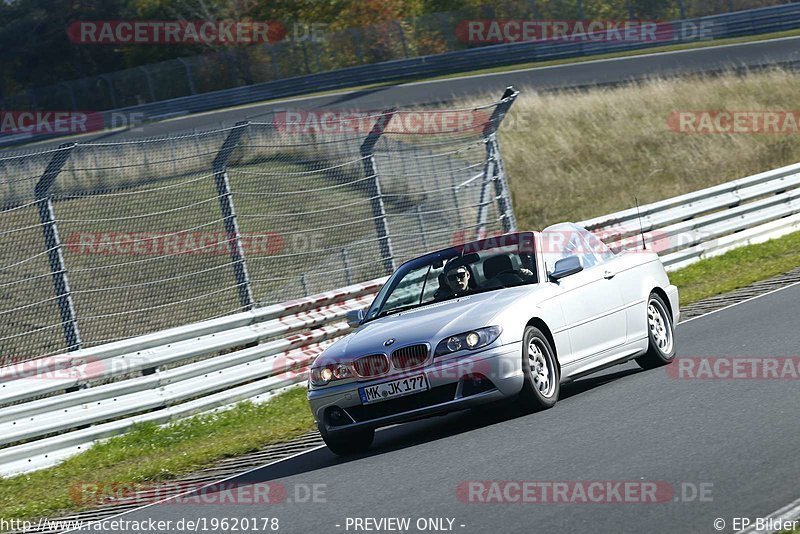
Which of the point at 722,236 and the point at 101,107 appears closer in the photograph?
the point at 722,236

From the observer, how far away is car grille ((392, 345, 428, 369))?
28.0 ft

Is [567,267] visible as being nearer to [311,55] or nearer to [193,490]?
[193,490]

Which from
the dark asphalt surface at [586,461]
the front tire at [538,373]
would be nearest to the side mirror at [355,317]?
the dark asphalt surface at [586,461]

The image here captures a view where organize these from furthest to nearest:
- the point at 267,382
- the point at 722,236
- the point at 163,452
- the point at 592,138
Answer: the point at 592,138
the point at 722,236
the point at 267,382
the point at 163,452

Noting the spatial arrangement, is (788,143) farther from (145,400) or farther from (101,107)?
(101,107)

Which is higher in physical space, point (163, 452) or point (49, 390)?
point (49, 390)

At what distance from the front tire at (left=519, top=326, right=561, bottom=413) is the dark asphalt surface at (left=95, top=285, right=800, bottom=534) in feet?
0.32

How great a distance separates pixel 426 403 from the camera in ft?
27.9

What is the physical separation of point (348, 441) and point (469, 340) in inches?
45.8

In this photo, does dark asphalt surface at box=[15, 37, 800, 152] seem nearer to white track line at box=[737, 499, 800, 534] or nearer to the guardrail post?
the guardrail post

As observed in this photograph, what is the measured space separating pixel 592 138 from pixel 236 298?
1940 cm

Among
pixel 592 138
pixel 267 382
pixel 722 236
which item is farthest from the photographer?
pixel 592 138

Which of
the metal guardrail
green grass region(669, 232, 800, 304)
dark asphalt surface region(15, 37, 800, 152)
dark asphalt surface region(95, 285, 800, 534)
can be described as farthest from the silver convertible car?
dark asphalt surface region(15, 37, 800, 152)

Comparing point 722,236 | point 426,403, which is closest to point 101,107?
point 722,236
